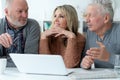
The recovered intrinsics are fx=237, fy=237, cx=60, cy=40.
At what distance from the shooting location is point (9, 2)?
6.06 feet

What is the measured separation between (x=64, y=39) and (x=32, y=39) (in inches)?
10.5

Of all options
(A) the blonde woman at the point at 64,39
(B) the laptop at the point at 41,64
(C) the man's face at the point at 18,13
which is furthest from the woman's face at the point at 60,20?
(B) the laptop at the point at 41,64

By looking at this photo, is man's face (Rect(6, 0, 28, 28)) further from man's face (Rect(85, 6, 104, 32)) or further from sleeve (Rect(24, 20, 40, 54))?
man's face (Rect(85, 6, 104, 32))

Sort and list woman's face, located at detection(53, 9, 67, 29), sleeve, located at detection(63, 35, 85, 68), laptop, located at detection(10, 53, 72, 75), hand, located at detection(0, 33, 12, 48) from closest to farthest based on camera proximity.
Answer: laptop, located at detection(10, 53, 72, 75) < hand, located at detection(0, 33, 12, 48) < sleeve, located at detection(63, 35, 85, 68) < woman's face, located at detection(53, 9, 67, 29)

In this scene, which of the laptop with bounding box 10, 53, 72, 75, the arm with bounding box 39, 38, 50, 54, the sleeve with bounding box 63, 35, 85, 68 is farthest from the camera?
the arm with bounding box 39, 38, 50, 54

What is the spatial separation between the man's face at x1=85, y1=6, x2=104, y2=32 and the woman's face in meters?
0.19

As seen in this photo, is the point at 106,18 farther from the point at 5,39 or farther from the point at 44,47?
the point at 5,39

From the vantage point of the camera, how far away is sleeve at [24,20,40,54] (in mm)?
1764

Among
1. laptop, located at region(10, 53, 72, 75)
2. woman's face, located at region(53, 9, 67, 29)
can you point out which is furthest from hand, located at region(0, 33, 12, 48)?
woman's face, located at region(53, 9, 67, 29)

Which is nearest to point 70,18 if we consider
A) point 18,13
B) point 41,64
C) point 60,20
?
point 60,20

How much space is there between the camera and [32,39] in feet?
5.84

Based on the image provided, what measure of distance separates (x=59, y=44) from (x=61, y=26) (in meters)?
A: 0.16

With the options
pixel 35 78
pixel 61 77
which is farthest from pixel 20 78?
pixel 61 77

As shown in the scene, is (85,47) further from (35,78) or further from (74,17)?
(35,78)
